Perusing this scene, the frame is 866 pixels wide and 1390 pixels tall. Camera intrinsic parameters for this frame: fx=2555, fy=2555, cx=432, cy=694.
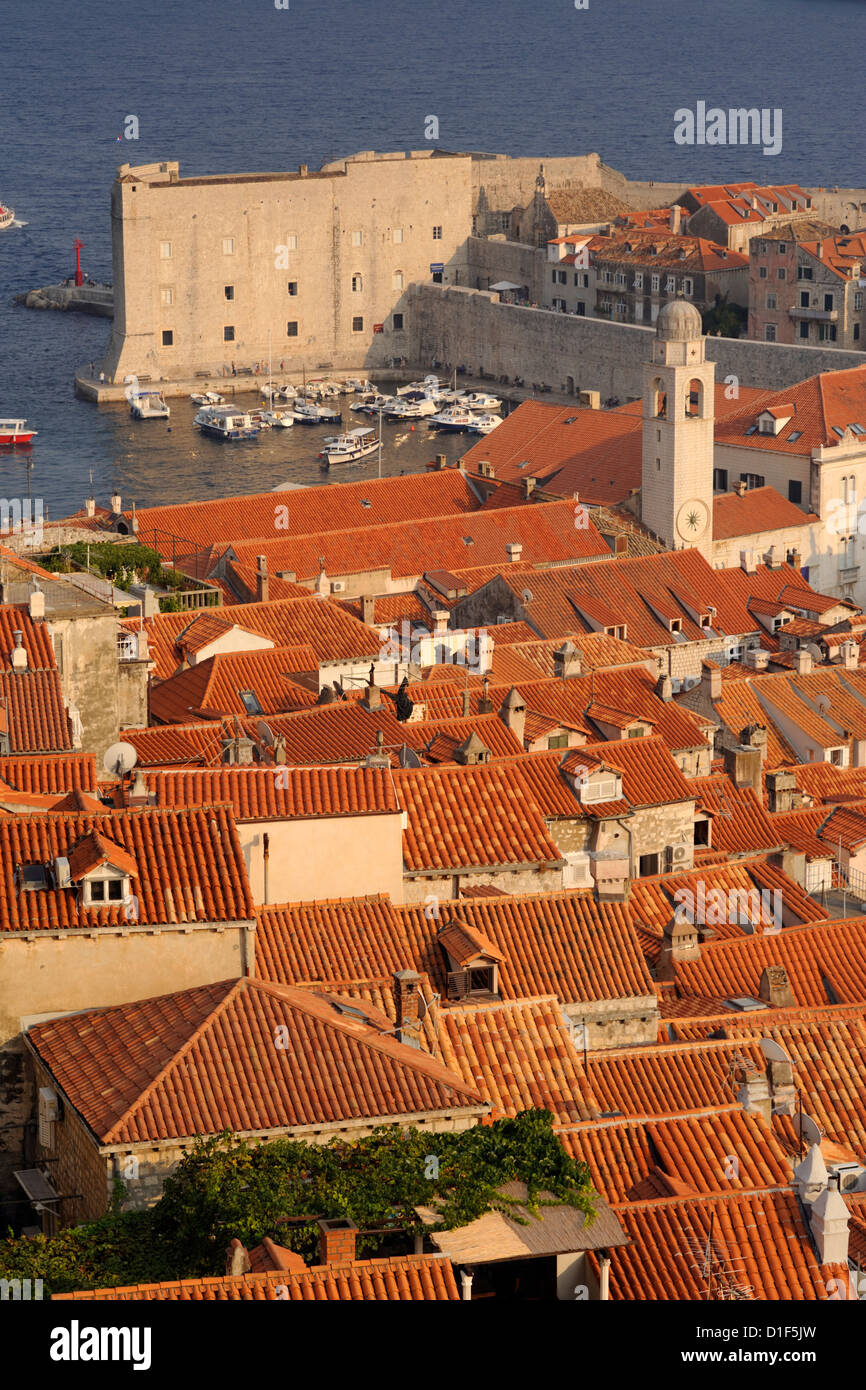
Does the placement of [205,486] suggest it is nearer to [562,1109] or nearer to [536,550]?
[536,550]

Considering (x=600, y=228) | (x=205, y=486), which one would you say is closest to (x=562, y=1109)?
(x=205, y=486)

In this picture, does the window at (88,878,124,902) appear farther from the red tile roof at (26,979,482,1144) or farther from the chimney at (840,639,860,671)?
the chimney at (840,639,860,671)

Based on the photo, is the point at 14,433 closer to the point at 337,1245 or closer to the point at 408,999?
the point at 408,999

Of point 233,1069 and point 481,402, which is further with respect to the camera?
point 481,402

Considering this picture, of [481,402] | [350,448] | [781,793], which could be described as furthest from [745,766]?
[481,402]

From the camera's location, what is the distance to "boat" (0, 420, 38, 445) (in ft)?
345

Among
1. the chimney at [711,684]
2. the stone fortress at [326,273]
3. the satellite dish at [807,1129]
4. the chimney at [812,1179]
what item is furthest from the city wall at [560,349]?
the chimney at [812,1179]

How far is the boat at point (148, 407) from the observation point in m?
112

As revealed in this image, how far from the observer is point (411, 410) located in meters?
110

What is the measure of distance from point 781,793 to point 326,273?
86.7 metres

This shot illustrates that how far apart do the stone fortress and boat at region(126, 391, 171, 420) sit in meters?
2.81

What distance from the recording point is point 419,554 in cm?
6188

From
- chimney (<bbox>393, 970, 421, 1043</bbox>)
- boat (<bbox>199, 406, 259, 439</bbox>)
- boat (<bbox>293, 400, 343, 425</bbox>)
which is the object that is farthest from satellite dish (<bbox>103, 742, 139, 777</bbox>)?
boat (<bbox>293, 400, 343, 425</bbox>)

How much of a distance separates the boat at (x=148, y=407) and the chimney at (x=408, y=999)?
296 feet
